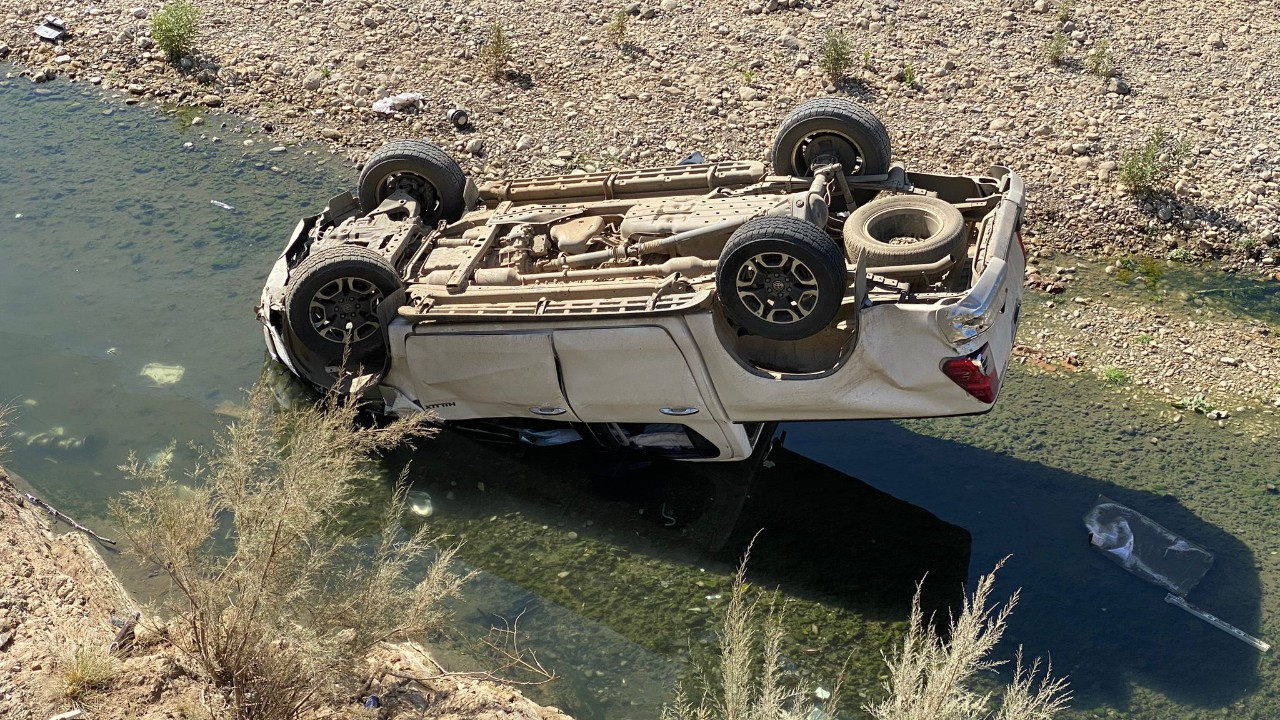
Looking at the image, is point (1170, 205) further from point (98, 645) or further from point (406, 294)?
point (98, 645)

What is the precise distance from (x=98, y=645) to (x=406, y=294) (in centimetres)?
291

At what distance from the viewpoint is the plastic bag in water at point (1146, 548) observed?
7289 mm

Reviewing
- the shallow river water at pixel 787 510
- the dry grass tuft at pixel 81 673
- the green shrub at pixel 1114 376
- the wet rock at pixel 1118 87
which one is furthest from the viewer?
the wet rock at pixel 1118 87

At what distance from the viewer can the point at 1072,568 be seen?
7.43 metres

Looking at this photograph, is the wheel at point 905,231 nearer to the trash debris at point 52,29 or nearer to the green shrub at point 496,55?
the green shrub at point 496,55

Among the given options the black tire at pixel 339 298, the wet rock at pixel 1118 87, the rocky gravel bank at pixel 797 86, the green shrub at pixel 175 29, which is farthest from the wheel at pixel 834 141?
the green shrub at pixel 175 29

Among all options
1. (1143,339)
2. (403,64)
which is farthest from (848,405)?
(403,64)

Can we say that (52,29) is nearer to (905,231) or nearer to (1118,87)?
(905,231)

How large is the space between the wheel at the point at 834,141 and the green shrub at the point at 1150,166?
362 centimetres

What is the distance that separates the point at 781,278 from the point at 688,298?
0.59 metres

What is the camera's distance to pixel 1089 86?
40.8ft

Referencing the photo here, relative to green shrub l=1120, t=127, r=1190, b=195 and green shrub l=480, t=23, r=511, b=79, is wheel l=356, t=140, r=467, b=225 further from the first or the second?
green shrub l=1120, t=127, r=1190, b=195

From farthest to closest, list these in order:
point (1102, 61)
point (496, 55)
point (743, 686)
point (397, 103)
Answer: point (496, 55), point (397, 103), point (1102, 61), point (743, 686)

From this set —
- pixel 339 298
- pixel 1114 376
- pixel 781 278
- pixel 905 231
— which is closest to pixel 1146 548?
pixel 1114 376
